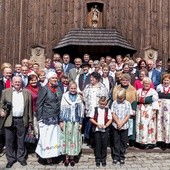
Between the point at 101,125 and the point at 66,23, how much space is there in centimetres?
696

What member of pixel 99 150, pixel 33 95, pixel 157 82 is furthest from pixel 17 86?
pixel 157 82

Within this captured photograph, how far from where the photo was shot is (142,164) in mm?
7039

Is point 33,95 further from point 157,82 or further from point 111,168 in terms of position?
point 157,82

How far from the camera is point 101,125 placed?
688 centimetres

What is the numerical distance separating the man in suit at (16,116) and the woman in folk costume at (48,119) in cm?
25

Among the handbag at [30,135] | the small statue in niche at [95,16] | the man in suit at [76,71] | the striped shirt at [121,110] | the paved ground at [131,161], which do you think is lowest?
the paved ground at [131,161]

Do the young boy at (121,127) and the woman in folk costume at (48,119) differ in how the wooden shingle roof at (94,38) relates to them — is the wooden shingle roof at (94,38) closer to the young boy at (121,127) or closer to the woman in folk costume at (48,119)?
the young boy at (121,127)

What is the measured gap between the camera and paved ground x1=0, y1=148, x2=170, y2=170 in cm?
682

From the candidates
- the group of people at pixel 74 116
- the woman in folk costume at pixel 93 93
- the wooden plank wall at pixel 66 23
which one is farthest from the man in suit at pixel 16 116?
the wooden plank wall at pixel 66 23

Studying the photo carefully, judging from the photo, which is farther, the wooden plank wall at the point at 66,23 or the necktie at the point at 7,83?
the wooden plank wall at the point at 66,23

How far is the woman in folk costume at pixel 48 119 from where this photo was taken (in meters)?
6.82

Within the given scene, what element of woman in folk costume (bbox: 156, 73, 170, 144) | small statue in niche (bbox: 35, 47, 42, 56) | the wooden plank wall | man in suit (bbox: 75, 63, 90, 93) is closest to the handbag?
man in suit (bbox: 75, 63, 90, 93)

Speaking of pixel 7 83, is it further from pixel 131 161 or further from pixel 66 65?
pixel 131 161

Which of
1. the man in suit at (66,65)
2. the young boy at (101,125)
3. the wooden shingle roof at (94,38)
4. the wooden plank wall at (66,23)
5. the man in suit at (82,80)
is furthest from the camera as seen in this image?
the wooden plank wall at (66,23)
